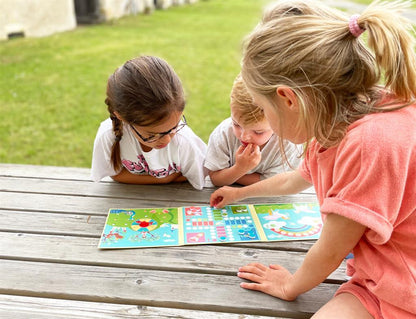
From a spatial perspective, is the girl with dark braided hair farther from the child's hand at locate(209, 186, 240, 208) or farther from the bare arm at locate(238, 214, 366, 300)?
the bare arm at locate(238, 214, 366, 300)

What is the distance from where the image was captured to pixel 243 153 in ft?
5.98

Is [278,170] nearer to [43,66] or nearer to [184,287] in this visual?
[184,287]

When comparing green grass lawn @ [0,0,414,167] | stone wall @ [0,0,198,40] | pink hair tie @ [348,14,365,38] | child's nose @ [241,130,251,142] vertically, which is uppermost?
pink hair tie @ [348,14,365,38]

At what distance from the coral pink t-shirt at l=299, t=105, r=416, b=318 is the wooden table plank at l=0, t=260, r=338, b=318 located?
255mm

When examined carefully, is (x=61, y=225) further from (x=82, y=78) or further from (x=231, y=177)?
(x=82, y=78)

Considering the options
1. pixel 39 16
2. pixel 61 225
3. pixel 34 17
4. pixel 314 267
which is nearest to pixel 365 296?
pixel 314 267

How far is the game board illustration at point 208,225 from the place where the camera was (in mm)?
1539

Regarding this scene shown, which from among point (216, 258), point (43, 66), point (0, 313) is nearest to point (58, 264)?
point (0, 313)

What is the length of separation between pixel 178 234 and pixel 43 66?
5053 millimetres

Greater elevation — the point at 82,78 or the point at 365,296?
the point at 365,296

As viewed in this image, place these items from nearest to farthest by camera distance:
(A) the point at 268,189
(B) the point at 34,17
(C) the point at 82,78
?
(A) the point at 268,189 → (C) the point at 82,78 → (B) the point at 34,17

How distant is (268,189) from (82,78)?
437cm

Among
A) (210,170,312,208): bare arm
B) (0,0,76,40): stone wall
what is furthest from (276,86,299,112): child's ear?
(0,0,76,40): stone wall

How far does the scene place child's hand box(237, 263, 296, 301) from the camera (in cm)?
128
